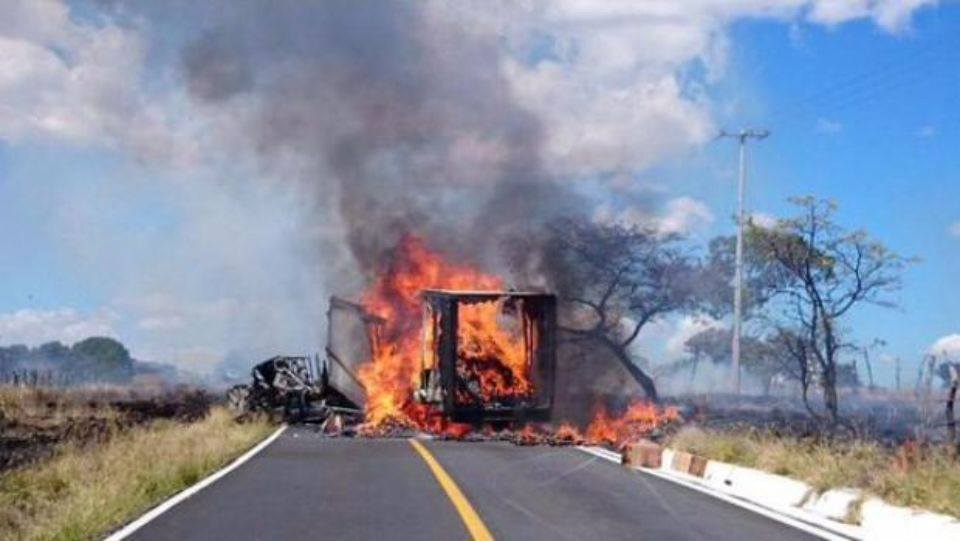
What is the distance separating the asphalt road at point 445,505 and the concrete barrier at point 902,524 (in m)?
0.87

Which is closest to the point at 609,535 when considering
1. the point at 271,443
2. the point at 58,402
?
the point at 271,443

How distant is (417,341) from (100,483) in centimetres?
1538

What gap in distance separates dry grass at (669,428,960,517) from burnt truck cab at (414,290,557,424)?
26.9 ft

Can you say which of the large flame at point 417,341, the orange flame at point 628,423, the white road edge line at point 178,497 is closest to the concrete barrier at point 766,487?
the white road edge line at point 178,497

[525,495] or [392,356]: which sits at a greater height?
[392,356]

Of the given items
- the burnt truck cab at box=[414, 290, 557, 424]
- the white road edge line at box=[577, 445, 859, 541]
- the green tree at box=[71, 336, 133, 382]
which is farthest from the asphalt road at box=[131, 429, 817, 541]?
the green tree at box=[71, 336, 133, 382]

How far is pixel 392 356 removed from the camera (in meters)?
30.1

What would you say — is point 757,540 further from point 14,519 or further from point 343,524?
point 14,519

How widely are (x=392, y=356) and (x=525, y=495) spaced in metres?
→ 16.0

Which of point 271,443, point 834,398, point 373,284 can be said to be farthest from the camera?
point 834,398

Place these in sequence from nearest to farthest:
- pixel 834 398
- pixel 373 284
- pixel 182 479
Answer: pixel 182 479 < pixel 373 284 < pixel 834 398

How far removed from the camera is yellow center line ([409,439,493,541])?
35.9 ft

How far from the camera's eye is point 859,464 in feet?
47.2

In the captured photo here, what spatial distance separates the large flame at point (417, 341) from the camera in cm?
2752
